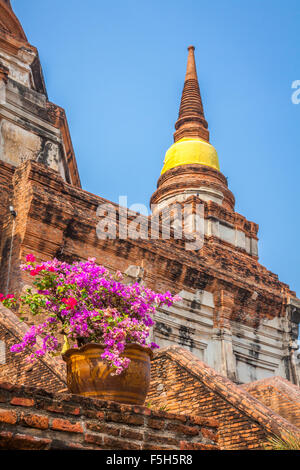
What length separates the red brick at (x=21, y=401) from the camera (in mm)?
4059

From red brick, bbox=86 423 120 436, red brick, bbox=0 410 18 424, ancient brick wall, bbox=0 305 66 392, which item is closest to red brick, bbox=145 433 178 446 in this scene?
red brick, bbox=86 423 120 436

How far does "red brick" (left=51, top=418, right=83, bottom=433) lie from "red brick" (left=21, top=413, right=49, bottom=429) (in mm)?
73

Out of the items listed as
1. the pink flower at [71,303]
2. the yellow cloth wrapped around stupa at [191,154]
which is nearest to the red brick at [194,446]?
the pink flower at [71,303]

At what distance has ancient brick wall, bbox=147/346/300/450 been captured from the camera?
6.85 meters

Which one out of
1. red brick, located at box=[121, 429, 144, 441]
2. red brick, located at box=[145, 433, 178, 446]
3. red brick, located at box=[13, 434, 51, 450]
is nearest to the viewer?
red brick, located at box=[13, 434, 51, 450]

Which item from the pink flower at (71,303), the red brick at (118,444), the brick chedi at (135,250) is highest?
the brick chedi at (135,250)

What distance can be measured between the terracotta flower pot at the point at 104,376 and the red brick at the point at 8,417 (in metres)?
1.22

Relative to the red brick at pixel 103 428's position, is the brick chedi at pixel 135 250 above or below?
above

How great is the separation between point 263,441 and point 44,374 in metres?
3.01

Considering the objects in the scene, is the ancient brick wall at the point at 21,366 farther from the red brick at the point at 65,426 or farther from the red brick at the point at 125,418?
the red brick at the point at 65,426

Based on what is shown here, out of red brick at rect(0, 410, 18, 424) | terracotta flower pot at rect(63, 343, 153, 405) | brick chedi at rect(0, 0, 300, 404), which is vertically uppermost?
brick chedi at rect(0, 0, 300, 404)

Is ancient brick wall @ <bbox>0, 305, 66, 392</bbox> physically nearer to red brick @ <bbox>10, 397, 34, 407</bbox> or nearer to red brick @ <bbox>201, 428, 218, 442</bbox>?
red brick @ <bbox>201, 428, 218, 442</bbox>

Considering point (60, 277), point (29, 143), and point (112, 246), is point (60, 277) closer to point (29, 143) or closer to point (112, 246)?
point (112, 246)

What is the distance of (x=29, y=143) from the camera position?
57.3 ft
